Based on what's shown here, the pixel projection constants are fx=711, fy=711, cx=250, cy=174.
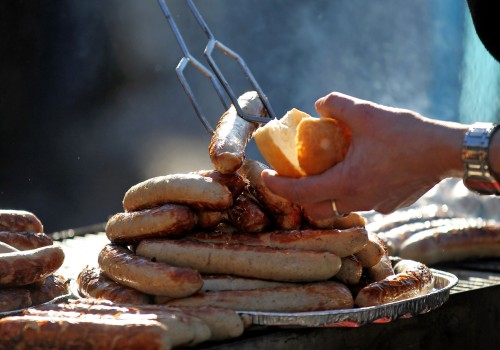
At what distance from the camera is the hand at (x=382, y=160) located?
2475 mm

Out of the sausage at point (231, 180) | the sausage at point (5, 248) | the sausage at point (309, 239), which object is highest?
the sausage at point (231, 180)

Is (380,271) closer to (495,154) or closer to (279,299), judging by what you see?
(279,299)

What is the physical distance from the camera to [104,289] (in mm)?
2824

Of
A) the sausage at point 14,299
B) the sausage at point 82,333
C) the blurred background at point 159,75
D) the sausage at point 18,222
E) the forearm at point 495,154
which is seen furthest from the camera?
the blurred background at point 159,75

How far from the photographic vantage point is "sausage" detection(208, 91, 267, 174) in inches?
114

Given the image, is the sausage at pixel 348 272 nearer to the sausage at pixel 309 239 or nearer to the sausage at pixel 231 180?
the sausage at pixel 309 239

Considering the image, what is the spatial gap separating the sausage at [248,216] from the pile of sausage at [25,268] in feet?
2.48

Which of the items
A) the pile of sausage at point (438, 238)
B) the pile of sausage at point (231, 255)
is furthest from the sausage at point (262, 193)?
the pile of sausage at point (438, 238)

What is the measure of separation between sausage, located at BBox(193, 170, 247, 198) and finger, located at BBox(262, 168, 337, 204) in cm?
36

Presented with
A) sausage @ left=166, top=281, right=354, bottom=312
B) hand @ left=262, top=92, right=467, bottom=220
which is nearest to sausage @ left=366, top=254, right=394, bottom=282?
sausage @ left=166, top=281, right=354, bottom=312

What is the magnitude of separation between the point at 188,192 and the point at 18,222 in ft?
3.30

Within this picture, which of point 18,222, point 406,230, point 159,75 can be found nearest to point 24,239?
point 18,222

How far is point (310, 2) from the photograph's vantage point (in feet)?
34.2

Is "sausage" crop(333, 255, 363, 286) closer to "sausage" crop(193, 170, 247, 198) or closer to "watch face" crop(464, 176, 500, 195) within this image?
"sausage" crop(193, 170, 247, 198)
